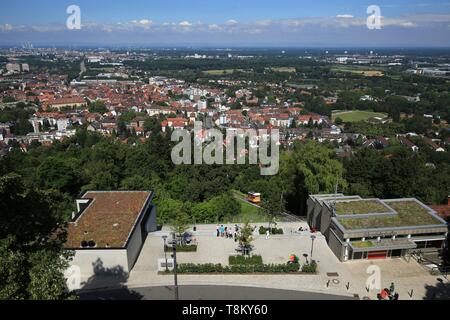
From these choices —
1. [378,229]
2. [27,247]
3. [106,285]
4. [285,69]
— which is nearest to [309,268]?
[378,229]

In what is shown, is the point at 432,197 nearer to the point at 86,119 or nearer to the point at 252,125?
the point at 252,125

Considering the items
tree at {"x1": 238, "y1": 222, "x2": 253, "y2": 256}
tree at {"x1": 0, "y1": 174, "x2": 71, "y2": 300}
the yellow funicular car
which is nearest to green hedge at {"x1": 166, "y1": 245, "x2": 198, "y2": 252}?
tree at {"x1": 238, "y1": 222, "x2": 253, "y2": 256}

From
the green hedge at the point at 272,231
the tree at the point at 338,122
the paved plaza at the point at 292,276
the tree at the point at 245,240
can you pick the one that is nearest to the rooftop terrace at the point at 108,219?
the paved plaza at the point at 292,276

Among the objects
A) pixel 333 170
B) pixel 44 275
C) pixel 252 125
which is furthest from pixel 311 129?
pixel 44 275

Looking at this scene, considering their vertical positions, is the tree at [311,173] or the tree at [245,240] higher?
the tree at [311,173]

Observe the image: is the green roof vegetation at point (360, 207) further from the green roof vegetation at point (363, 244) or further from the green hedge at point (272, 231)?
the green hedge at point (272, 231)

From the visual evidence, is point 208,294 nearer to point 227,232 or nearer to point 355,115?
point 227,232
